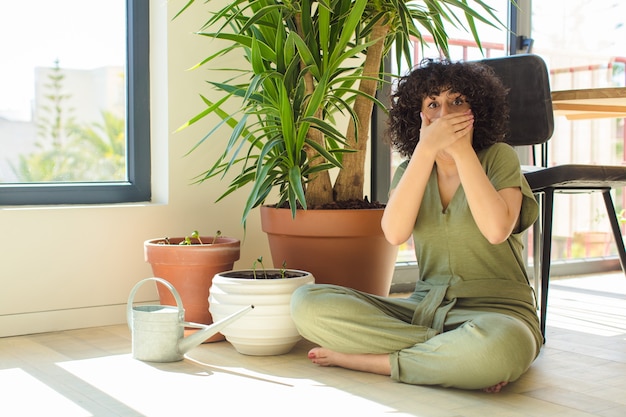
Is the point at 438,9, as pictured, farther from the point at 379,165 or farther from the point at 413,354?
the point at 413,354

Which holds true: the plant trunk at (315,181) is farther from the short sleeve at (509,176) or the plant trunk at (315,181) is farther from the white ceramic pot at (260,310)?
the short sleeve at (509,176)

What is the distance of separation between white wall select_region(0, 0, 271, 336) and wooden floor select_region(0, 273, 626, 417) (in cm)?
16

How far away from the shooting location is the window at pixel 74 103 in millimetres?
2779

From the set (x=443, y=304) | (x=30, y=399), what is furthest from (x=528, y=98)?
(x=30, y=399)

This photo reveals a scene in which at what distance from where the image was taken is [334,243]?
254cm

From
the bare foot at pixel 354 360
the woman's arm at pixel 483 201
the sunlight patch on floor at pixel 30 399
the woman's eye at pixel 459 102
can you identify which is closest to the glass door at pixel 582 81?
the woman's eye at pixel 459 102

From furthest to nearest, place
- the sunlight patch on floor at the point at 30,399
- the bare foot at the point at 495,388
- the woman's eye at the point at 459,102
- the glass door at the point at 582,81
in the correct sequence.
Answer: the glass door at the point at 582,81 → the woman's eye at the point at 459,102 → the bare foot at the point at 495,388 → the sunlight patch on floor at the point at 30,399

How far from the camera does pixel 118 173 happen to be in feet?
9.81

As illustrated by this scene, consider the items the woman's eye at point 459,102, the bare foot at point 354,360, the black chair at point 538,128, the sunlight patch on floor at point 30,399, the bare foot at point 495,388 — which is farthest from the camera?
the black chair at point 538,128

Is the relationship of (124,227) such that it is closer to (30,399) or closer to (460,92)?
(30,399)

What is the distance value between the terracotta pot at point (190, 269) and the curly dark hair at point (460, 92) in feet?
2.36

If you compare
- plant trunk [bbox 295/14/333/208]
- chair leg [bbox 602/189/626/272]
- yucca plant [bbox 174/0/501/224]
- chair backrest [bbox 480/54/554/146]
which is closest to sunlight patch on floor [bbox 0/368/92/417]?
yucca plant [bbox 174/0/501/224]

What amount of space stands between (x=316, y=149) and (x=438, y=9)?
2.15 feet

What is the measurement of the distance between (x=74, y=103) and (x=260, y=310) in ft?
3.79
